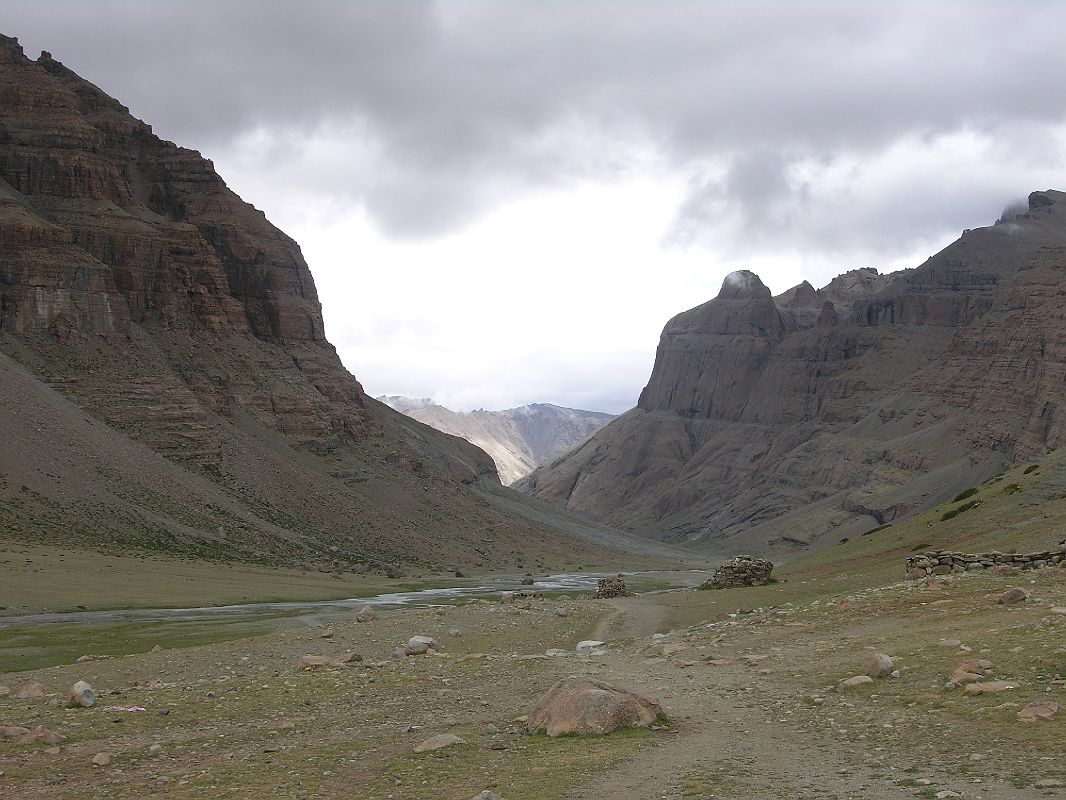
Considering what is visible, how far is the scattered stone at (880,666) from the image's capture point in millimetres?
20422

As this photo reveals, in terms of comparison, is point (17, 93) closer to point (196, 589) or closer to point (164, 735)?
point (196, 589)

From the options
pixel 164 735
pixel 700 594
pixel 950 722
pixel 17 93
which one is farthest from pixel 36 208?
pixel 950 722

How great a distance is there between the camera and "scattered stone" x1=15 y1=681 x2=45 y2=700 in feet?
82.3

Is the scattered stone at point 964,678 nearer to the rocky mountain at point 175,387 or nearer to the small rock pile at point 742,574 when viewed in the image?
the small rock pile at point 742,574

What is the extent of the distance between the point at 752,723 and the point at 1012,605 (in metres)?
11.6

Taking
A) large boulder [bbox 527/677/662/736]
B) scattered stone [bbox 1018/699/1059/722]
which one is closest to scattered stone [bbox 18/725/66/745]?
large boulder [bbox 527/677/662/736]

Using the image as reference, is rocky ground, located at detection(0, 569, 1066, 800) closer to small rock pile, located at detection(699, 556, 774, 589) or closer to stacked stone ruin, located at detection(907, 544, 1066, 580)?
stacked stone ruin, located at detection(907, 544, 1066, 580)

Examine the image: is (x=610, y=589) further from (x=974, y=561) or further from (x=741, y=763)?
(x=741, y=763)

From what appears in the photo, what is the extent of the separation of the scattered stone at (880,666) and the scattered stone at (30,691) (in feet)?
63.7

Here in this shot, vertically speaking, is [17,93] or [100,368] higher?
[17,93]

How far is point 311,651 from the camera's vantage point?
32.8 metres

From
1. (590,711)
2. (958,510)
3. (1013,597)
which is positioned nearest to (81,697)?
(590,711)

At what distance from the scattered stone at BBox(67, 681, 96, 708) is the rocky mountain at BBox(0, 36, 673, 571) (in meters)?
72.9

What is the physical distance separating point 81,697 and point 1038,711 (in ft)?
64.7
